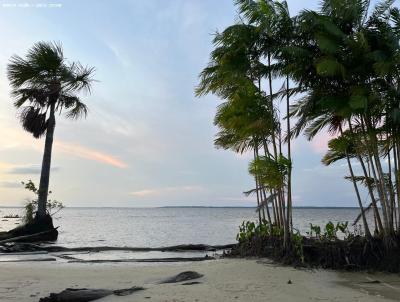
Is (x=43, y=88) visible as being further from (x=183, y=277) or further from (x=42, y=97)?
(x=183, y=277)

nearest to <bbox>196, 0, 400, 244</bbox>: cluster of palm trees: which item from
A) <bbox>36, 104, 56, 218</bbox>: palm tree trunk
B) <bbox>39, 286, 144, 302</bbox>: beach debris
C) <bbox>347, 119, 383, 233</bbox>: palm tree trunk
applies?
<bbox>347, 119, 383, 233</bbox>: palm tree trunk

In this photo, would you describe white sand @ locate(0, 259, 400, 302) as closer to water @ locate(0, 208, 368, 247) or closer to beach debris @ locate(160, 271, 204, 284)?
beach debris @ locate(160, 271, 204, 284)

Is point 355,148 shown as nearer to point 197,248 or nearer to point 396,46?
point 396,46

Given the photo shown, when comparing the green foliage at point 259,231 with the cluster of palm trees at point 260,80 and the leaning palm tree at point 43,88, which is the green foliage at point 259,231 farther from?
the leaning palm tree at point 43,88

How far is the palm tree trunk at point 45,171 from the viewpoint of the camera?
25.2 metres

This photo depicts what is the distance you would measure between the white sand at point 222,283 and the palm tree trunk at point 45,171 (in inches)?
475

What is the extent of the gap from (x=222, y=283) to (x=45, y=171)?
17936 millimetres

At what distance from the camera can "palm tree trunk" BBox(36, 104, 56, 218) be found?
25156 millimetres

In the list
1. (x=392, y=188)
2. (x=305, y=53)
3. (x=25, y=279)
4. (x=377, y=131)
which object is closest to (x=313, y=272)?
(x=392, y=188)

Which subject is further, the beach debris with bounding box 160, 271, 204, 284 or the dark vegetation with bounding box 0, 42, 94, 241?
the dark vegetation with bounding box 0, 42, 94, 241

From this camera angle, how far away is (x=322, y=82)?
13.5m

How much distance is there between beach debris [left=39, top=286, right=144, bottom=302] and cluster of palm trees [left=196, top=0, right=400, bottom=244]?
5600 millimetres

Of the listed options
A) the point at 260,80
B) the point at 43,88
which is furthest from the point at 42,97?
the point at 260,80

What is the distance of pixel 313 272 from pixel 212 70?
7351mm
